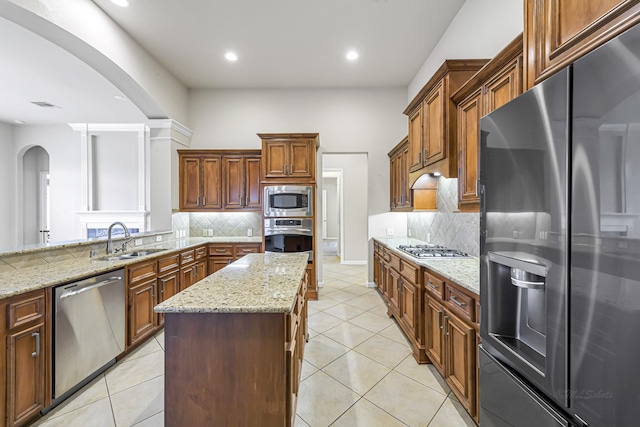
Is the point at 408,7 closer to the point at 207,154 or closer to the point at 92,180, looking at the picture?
the point at 207,154

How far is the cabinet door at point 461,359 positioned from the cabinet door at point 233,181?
11.7 ft

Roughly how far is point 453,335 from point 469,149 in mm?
1359

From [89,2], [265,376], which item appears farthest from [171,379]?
[89,2]

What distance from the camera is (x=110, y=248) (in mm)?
2949

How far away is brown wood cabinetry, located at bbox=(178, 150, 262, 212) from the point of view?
443cm

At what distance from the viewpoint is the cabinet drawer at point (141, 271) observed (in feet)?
8.49

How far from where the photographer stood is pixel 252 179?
4.46 meters

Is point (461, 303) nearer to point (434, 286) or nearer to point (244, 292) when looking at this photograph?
point (434, 286)

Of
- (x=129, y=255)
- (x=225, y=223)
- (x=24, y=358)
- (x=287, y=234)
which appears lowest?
(x=24, y=358)

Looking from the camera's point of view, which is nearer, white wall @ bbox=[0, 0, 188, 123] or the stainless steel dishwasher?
the stainless steel dishwasher

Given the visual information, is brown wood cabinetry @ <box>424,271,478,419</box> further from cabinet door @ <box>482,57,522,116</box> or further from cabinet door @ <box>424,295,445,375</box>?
cabinet door @ <box>482,57,522,116</box>

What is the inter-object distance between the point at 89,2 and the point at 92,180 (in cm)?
405

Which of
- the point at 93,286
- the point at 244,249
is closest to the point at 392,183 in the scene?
the point at 244,249

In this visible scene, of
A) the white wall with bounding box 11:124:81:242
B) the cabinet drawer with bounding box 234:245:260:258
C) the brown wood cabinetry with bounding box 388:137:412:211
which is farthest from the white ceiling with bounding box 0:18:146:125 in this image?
the brown wood cabinetry with bounding box 388:137:412:211
